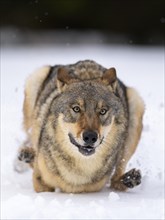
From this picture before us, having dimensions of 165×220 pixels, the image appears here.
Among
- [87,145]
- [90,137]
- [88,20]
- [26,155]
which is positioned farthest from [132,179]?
[88,20]

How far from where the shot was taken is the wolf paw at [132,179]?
9539 mm

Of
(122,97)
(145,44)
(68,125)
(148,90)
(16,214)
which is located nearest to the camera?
(16,214)

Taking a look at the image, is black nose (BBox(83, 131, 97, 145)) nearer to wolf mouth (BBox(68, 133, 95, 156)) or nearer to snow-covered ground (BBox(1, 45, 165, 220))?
wolf mouth (BBox(68, 133, 95, 156))

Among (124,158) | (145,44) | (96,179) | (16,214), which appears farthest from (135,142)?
(145,44)

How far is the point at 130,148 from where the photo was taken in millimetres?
10250

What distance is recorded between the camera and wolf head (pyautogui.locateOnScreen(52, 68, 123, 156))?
870 centimetres

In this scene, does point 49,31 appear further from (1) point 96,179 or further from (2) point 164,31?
(1) point 96,179

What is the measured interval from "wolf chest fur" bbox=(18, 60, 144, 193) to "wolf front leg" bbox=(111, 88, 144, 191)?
1 cm

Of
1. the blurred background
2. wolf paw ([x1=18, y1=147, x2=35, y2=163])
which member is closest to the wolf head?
wolf paw ([x1=18, y1=147, x2=35, y2=163])

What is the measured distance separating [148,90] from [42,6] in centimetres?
1326

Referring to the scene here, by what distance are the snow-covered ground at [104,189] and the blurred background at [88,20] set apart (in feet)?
23.6

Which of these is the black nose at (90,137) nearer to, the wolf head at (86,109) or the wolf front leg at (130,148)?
the wolf head at (86,109)

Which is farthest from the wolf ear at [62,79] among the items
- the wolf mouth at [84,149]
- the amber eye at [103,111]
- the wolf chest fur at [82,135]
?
the wolf mouth at [84,149]

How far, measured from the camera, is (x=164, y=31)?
94.0 ft
